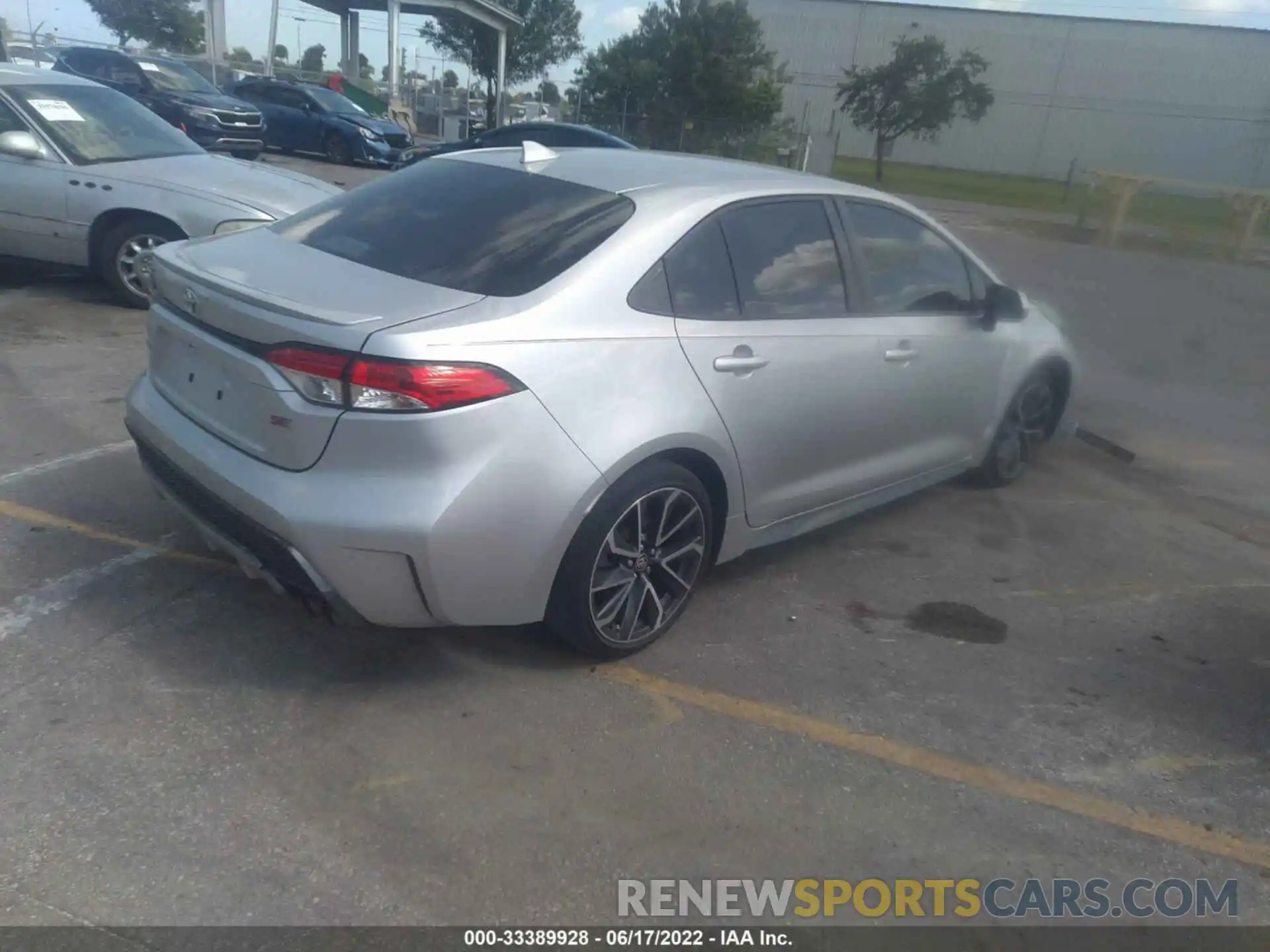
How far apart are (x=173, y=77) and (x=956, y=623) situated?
1954cm

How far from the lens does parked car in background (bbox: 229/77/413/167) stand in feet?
72.0

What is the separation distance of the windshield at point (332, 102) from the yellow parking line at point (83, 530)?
1990 centimetres

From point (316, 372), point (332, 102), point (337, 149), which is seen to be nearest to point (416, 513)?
point (316, 372)

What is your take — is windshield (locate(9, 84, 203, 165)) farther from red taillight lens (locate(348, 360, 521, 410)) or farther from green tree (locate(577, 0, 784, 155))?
green tree (locate(577, 0, 784, 155))

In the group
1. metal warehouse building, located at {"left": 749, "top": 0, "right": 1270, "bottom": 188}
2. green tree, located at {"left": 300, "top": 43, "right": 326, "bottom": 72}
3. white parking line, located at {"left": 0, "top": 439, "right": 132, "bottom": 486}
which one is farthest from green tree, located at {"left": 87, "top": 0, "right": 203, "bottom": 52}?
white parking line, located at {"left": 0, "top": 439, "right": 132, "bottom": 486}

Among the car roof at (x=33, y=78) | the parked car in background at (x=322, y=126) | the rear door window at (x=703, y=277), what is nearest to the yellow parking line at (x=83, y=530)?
the rear door window at (x=703, y=277)

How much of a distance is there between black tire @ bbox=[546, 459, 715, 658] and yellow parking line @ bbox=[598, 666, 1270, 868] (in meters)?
0.19

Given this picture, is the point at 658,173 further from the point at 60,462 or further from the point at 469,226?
the point at 60,462

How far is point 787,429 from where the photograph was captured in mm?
4008

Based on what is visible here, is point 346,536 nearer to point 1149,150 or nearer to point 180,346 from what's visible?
point 180,346

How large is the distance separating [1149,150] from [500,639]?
43.0 m

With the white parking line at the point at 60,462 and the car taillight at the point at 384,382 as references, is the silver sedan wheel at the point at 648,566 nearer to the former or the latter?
the car taillight at the point at 384,382

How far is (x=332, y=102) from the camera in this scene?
906 inches

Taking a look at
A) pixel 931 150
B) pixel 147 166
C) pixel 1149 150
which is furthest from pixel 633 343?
pixel 931 150
